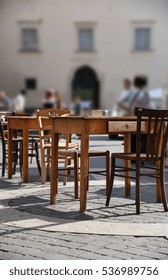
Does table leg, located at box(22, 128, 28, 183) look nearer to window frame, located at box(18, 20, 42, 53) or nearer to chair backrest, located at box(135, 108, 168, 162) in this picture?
chair backrest, located at box(135, 108, 168, 162)

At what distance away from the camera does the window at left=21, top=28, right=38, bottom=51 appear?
30078 mm

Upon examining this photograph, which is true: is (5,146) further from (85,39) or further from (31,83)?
(85,39)

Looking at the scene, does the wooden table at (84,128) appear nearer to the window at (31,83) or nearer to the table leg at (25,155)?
the table leg at (25,155)

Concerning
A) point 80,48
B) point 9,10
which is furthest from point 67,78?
point 9,10

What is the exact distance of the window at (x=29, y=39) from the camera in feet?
98.7

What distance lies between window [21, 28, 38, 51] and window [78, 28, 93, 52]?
2.49m

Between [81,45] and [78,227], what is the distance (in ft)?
Answer: 92.9

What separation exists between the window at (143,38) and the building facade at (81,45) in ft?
0.16

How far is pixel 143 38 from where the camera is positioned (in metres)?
32.6

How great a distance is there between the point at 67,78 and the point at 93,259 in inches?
1146

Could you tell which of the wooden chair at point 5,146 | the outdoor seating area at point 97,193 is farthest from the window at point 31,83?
the outdoor seating area at point 97,193

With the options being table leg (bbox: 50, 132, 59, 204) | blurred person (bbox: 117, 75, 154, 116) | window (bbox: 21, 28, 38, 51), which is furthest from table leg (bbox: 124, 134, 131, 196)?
window (bbox: 21, 28, 38, 51)
